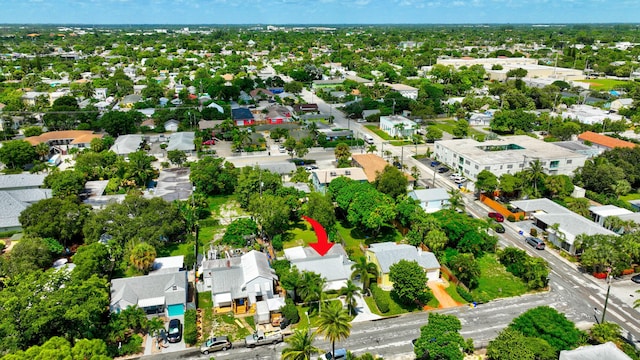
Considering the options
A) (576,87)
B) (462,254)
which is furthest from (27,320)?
(576,87)

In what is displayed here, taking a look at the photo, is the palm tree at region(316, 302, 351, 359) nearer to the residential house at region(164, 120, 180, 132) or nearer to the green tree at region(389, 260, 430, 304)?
the green tree at region(389, 260, 430, 304)

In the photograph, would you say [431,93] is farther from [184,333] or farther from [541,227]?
[184,333]

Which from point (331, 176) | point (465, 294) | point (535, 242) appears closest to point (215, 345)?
point (465, 294)

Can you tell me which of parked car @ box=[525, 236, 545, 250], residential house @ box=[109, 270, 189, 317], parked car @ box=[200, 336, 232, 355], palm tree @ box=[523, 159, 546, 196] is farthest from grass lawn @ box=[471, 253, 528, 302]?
residential house @ box=[109, 270, 189, 317]

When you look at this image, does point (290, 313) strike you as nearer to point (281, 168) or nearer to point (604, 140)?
point (281, 168)

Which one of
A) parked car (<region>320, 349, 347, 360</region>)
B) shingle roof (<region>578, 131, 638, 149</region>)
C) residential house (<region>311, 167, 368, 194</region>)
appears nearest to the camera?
parked car (<region>320, 349, 347, 360</region>)

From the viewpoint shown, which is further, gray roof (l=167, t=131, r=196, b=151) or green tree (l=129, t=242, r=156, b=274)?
gray roof (l=167, t=131, r=196, b=151)
